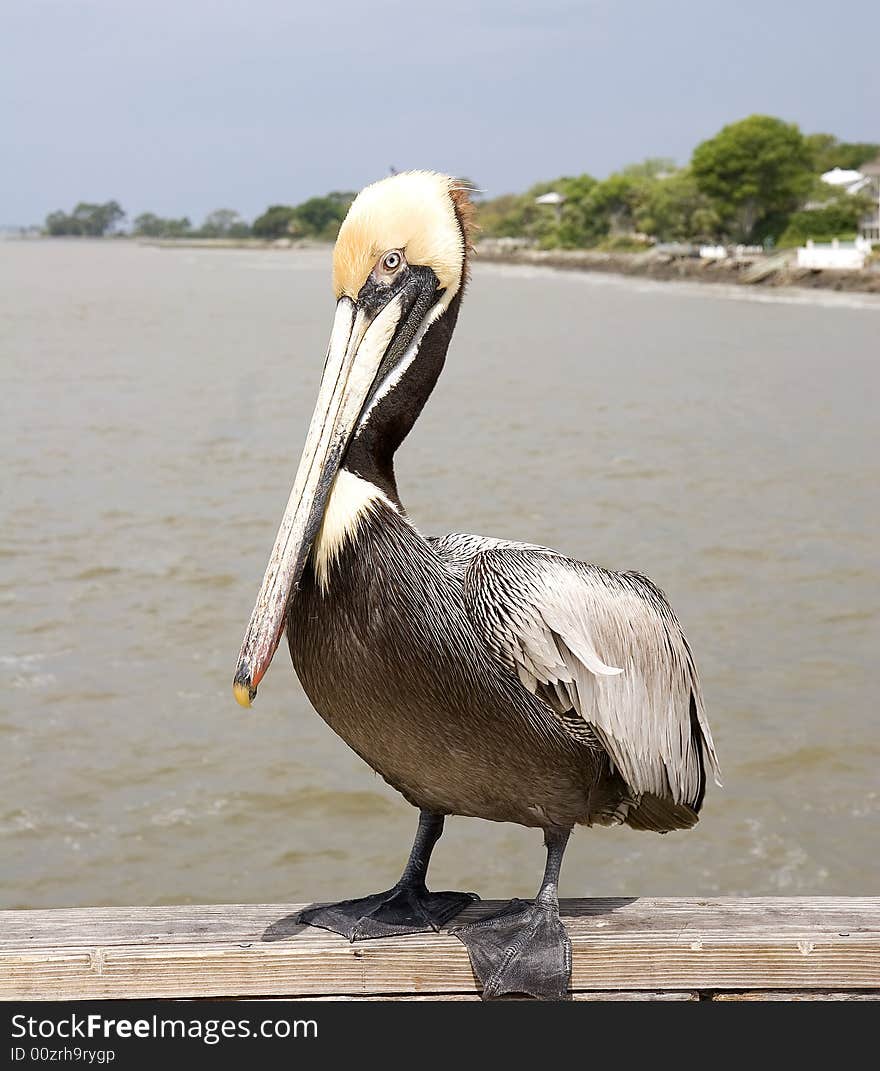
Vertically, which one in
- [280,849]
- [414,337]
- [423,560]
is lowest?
[280,849]

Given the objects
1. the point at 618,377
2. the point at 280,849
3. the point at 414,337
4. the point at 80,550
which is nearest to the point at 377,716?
the point at 414,337

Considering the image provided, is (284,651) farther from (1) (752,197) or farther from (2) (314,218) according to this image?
(2) (314,218)

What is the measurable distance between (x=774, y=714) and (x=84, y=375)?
12.5 m

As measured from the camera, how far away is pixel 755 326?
987 inches

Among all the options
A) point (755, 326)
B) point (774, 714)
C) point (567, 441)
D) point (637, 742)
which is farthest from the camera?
point (755, 326)

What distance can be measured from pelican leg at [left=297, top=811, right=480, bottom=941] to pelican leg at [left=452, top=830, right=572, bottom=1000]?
3.6 inches

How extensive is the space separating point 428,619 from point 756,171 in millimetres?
54203

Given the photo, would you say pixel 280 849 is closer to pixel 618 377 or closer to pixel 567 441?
pixel 567 441

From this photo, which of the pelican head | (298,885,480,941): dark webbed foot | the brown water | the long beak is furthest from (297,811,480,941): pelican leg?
the brown water

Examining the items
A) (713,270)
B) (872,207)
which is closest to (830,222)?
(872,207)

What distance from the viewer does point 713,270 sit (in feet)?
145

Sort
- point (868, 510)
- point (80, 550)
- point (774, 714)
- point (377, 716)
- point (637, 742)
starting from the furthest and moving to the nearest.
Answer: point (868, 510) → point (80, 550) → point (774, 714) → point (637, 742) → point (377, 716)

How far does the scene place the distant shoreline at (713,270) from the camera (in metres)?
35.5

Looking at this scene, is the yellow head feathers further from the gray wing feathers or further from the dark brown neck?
the gray wing feathers
